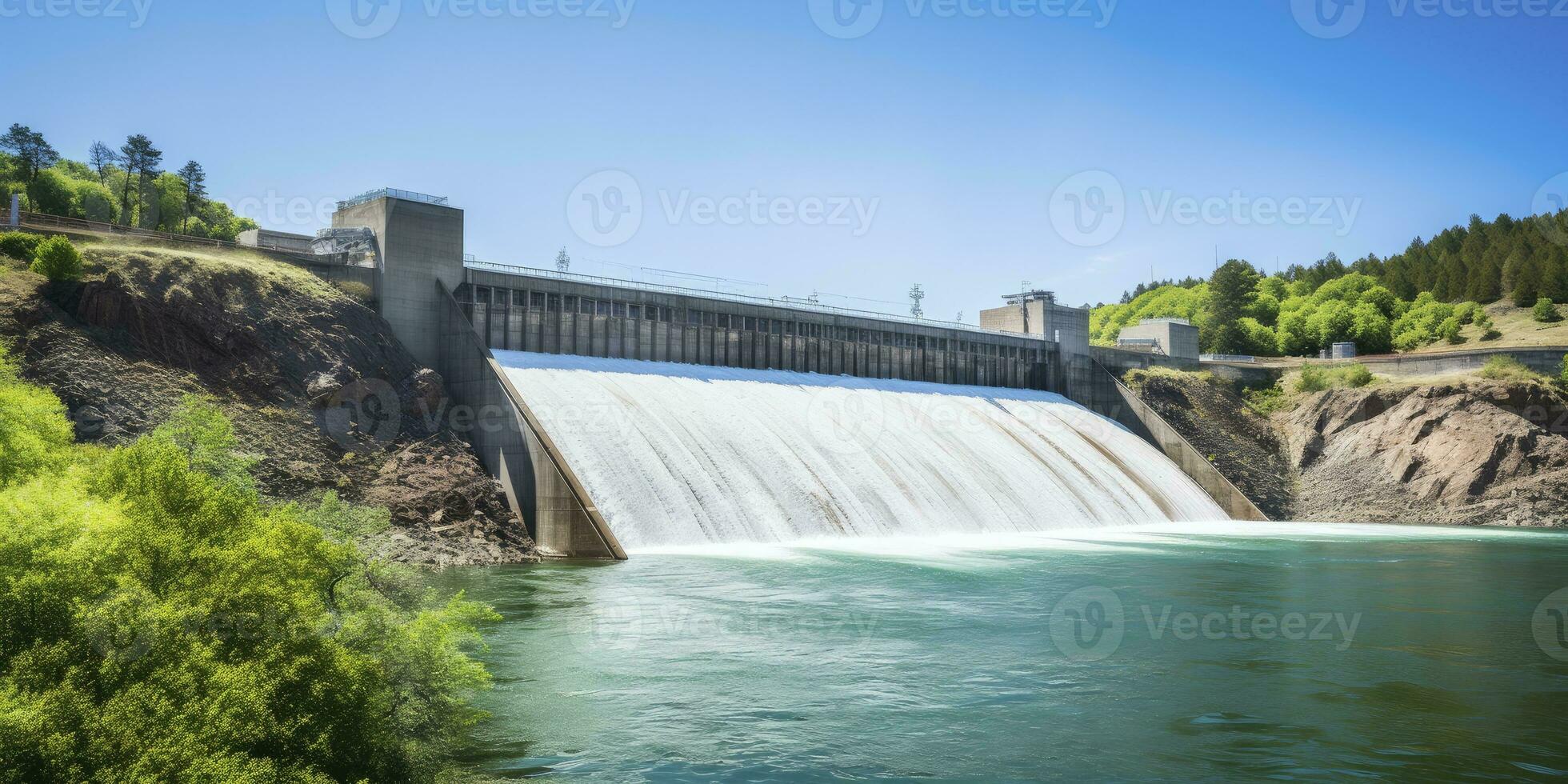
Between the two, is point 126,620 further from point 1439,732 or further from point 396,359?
point 396,359

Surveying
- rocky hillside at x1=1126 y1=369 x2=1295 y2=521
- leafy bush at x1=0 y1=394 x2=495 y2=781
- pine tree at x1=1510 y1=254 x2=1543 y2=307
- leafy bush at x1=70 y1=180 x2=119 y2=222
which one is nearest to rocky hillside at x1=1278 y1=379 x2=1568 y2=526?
rocky hillside at x1=1126 y1=369 x2=1295 y2=521

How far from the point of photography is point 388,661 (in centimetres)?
844

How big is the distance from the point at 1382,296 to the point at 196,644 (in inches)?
4213

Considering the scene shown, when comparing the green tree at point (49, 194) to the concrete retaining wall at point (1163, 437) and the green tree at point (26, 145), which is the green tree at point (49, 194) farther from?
the concrete retaining wall at point (1163, 437)

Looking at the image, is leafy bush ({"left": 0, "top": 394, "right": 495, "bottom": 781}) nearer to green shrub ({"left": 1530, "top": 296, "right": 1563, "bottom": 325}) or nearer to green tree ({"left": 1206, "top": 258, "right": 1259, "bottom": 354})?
green tree ({"left": 1206, "top": 258, "right": 1259, "bottom": 354})

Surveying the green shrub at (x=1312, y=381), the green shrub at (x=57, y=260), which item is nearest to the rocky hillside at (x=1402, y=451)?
the green shrub at (x=1312, y=381)

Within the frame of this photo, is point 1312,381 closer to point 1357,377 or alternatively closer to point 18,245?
point 1357,377

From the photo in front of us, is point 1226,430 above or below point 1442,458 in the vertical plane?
above

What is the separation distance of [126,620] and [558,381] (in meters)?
25.9

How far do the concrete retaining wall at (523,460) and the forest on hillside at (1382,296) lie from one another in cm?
5777

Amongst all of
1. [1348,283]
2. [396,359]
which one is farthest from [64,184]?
[1348,283]

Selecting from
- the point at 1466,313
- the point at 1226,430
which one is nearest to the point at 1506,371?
the point at 1226,430

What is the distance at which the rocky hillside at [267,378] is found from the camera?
23641 millimetres

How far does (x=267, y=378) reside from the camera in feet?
87.5
